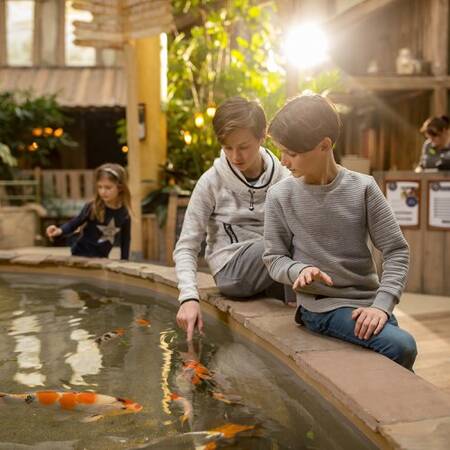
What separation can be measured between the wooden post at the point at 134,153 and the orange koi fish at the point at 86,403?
5.17 m

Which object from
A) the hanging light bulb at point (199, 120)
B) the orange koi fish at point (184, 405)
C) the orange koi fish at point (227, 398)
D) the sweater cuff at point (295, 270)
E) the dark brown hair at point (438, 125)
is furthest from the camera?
the hanging light bulb at point (199, 120)

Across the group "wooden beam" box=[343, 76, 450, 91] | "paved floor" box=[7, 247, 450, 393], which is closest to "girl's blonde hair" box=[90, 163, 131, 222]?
"paved floor" box=[7, 247, 450, 393]

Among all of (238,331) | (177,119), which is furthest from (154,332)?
(177,119)

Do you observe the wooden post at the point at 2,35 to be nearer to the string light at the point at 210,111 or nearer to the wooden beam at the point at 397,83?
the string light at the point at 210,111

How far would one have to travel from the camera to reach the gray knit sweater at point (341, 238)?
2260 mm

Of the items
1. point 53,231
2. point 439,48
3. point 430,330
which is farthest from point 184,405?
point 439,48

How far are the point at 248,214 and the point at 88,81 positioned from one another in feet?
37.5

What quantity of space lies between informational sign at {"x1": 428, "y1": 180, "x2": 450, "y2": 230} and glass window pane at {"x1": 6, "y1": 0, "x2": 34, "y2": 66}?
11.7m

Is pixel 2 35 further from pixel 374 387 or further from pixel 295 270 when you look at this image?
pixel 374 387

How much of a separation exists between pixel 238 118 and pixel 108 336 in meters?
1.21

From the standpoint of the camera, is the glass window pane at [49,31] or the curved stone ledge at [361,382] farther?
the glass window pane at [49,31]

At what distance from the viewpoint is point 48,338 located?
3004 mm

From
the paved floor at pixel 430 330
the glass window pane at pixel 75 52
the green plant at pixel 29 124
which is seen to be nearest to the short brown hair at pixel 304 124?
the paved floor at pixel 430 330

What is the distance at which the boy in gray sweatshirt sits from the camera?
7.03 feet
